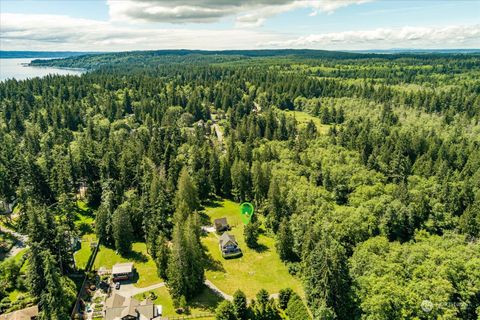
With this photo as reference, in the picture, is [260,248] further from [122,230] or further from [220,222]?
[122,230]

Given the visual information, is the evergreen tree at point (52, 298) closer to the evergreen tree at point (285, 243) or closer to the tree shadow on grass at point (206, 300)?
the tree shadow on grass at point (206, 300)

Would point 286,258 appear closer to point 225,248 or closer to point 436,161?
point 225,248

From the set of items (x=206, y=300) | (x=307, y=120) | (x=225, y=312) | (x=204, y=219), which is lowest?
(x=206, y=300)

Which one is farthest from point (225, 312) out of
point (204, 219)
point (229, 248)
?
point (204, 219)

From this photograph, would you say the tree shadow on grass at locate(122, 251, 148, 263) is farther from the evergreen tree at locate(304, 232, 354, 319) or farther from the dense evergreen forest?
the evergreen tree at locate(304, 232, 354, 319)

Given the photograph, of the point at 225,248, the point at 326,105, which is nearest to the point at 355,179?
the point at 225,248

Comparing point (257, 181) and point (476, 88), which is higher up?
point (476, 88)

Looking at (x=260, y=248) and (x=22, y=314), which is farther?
(x=260, y=248)
